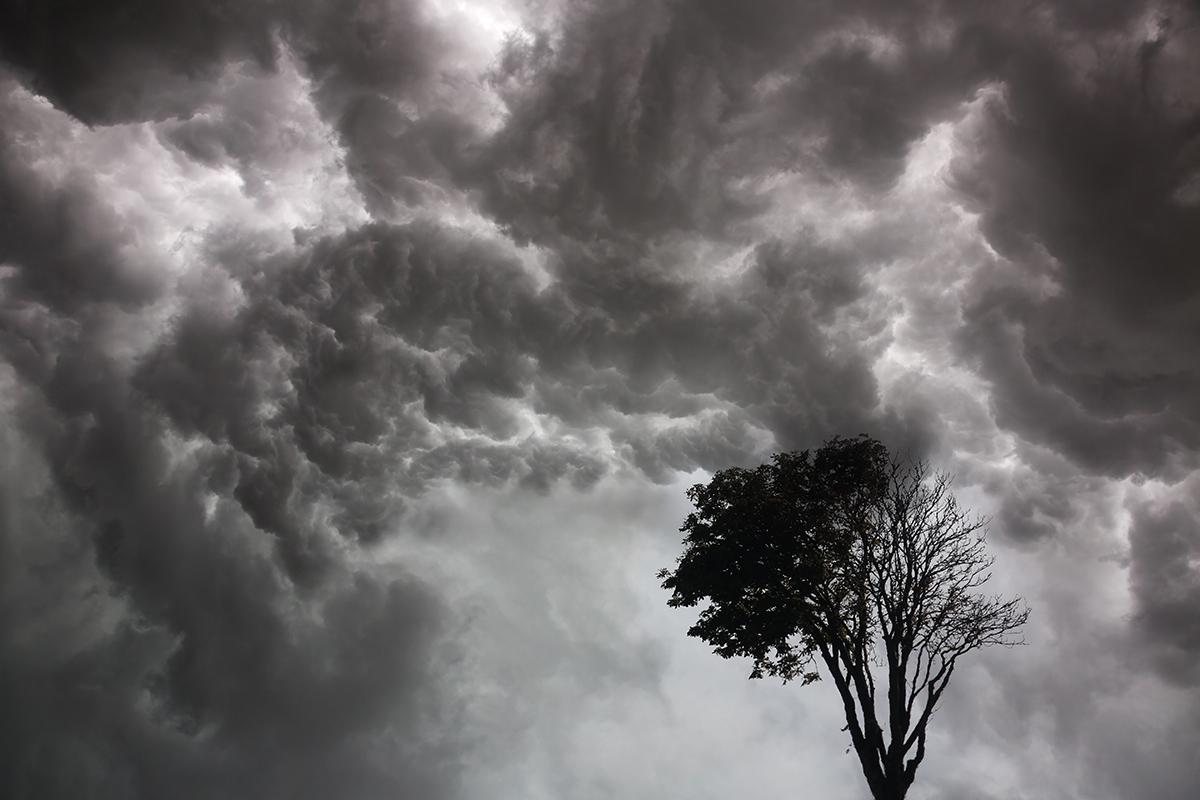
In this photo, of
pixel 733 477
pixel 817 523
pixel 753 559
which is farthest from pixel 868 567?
pixel 733 477

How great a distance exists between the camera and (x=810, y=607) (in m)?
Answer: 20.1

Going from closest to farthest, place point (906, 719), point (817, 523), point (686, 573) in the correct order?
point (906, 719)
point (817, 523)
point (686, 573)

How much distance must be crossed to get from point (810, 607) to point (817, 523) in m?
3.08

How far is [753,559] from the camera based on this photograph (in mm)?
22078

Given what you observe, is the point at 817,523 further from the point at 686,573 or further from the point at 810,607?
the point at 686,573

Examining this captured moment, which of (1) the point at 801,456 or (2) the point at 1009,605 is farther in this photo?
(1) the point at 801,456

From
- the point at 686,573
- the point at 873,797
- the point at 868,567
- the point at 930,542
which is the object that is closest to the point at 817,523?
the point at 868,567

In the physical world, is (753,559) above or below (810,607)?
above

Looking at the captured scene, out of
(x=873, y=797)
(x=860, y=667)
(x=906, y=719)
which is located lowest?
(x=873, y=797)

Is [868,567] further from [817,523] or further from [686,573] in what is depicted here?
[686,573]

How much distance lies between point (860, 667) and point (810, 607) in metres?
2.30

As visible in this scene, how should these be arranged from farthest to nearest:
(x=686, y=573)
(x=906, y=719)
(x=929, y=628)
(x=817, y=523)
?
(x=686, y=573), (x=817, y=523), (x=929, y=628), (x=906, y=719)

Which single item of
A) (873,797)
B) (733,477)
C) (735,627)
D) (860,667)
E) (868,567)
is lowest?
(873,797)

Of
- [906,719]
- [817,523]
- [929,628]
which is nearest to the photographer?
[906,719]
